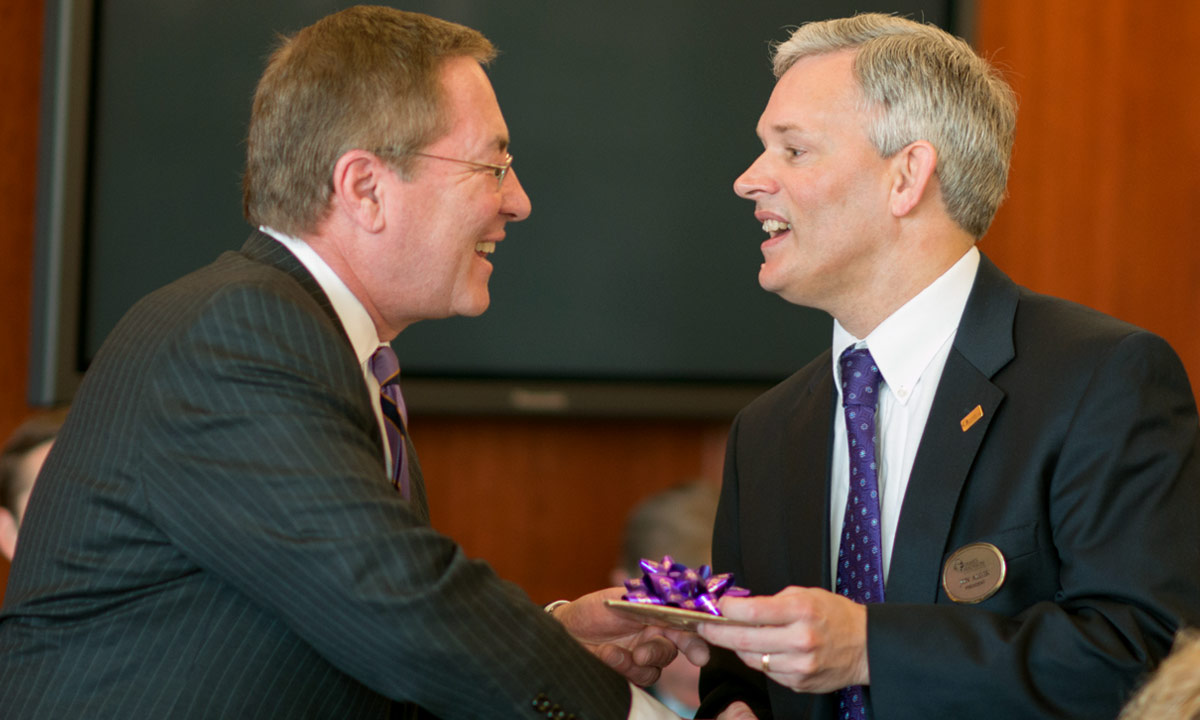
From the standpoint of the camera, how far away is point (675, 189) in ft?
13.2

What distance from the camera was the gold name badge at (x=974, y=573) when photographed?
5.78 ft

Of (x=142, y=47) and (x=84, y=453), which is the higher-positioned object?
(x=142, y=47)

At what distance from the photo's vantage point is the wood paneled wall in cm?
417

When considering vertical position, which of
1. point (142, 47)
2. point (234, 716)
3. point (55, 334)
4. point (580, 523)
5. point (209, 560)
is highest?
point (142, 47)

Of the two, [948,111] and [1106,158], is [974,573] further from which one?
[1106,158]

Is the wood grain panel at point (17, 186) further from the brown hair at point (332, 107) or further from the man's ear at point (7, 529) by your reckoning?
the brown hair at point (332, 107)

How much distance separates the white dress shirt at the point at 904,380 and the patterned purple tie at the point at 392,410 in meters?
0.69

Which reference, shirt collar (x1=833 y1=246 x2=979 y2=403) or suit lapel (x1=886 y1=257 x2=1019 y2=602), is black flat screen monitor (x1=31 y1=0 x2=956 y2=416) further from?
suit lapel (x1=886 y1=257 x2=1019 y2=602)

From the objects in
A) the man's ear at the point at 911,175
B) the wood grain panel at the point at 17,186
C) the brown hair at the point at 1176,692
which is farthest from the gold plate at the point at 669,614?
the wood grain panel at the point at 17,186

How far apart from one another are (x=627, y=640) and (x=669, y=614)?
0.48 m

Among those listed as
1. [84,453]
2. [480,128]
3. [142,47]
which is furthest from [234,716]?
[142,47]

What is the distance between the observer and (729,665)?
7.30 ft

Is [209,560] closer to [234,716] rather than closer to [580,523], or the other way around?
[234,716]

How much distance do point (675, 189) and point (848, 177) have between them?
6.21 ft
